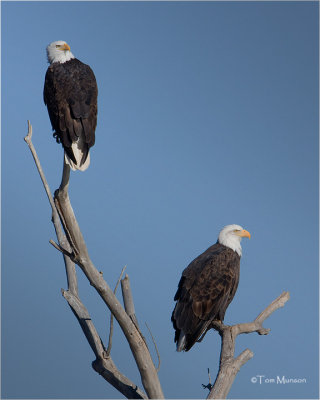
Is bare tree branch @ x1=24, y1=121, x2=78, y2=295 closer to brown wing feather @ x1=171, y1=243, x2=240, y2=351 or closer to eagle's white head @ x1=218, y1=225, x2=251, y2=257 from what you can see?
brown wing feather @ x1=171, y1=243, x2=240, y2=351

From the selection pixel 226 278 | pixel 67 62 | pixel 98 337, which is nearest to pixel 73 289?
pixel 98 337

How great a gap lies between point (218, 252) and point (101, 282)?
1670 mm

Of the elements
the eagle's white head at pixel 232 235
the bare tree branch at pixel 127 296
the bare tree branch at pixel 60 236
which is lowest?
the bare tree branch at pixel 127 296

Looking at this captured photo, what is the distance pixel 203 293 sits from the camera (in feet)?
16.2

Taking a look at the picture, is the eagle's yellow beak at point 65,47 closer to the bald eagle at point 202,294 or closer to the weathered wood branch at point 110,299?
the weathered wood branch at point 110,299

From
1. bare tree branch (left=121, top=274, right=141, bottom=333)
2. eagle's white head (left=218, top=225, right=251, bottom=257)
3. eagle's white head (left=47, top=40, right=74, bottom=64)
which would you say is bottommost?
bare tree branch (left=121, top=274, right=141, bottom=333)

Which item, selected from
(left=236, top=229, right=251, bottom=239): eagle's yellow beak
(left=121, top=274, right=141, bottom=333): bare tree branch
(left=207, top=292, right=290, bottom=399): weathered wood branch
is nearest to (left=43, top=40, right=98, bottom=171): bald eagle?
(left=121, top=274, right=141, bottom=333): bare tree branch

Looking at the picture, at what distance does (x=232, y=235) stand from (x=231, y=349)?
1.49 metres

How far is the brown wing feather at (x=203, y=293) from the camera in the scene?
16.0 feet

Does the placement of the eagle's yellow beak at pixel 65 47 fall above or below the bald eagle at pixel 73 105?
above

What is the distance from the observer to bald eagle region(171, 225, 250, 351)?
4.89 metres

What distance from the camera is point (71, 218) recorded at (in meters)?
3.97

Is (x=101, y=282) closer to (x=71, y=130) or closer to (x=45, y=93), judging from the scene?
(x=71, y=130)

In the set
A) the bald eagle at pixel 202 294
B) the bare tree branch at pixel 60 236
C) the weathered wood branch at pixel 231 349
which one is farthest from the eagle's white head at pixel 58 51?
the weathered wood branch at pixel 231 349
